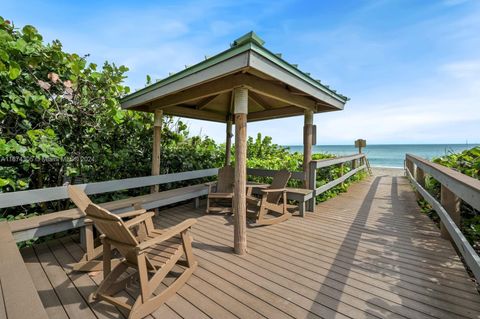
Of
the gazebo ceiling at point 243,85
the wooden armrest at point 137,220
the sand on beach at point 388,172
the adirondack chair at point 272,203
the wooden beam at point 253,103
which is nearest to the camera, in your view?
the wooden armrest at point 137,220

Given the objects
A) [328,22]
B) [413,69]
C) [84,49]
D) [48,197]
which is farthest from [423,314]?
[413,69]

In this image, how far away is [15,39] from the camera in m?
3.12

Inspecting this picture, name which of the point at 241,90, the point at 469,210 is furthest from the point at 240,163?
the point at 469,210

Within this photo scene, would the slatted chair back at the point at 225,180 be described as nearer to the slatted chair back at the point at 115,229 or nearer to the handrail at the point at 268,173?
the handrail at the point at 268,173

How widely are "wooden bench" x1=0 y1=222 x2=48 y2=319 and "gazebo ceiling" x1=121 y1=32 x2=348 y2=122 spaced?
93.3 inches

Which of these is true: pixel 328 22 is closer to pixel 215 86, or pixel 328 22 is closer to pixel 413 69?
pixel 215 86

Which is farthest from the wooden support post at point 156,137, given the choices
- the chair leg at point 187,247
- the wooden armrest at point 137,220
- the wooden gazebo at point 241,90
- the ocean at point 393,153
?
the ocean at point 393,153

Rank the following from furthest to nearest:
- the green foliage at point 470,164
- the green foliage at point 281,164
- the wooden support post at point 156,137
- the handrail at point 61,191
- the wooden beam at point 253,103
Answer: the green foliage at point 281,164
the wooden beam at point 253,103
the wooden support post at point 156,137
the green foliage at point 470,164
the handrail at point 61,191

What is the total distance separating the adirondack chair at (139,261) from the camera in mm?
1736

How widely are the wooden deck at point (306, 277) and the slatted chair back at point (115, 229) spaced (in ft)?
1.76

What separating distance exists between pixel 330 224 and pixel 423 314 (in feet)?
7.05

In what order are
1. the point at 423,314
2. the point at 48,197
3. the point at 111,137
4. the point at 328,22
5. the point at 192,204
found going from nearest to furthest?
the point at 423,314, the point at 48,197, the point at 111,137, the point at 192,204, the point at 328,22

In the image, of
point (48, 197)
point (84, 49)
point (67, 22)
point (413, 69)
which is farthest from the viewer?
point (413, 69)

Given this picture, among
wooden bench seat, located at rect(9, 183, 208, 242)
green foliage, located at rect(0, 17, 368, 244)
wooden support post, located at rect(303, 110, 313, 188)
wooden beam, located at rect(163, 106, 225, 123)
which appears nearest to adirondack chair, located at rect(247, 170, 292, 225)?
wooden support post, located at rect(303, 110, 313, 188)
